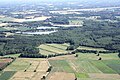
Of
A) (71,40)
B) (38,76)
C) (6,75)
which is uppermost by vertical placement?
(71,40)

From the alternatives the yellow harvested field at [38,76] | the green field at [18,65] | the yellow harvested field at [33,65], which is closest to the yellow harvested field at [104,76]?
the yellow harvested field at [38,76]

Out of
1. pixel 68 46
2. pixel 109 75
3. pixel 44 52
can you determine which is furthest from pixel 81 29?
pixel 109 75

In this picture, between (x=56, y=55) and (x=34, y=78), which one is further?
(x=56, y=55)

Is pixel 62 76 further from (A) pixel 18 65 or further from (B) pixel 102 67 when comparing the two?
(A) pixel 18 65

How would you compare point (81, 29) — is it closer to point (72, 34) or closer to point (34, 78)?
point (72, 34)

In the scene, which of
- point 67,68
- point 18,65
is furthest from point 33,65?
point 67,68

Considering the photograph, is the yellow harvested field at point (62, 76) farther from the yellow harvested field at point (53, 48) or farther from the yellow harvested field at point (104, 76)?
the yellow harvested field at point (53, 48)
